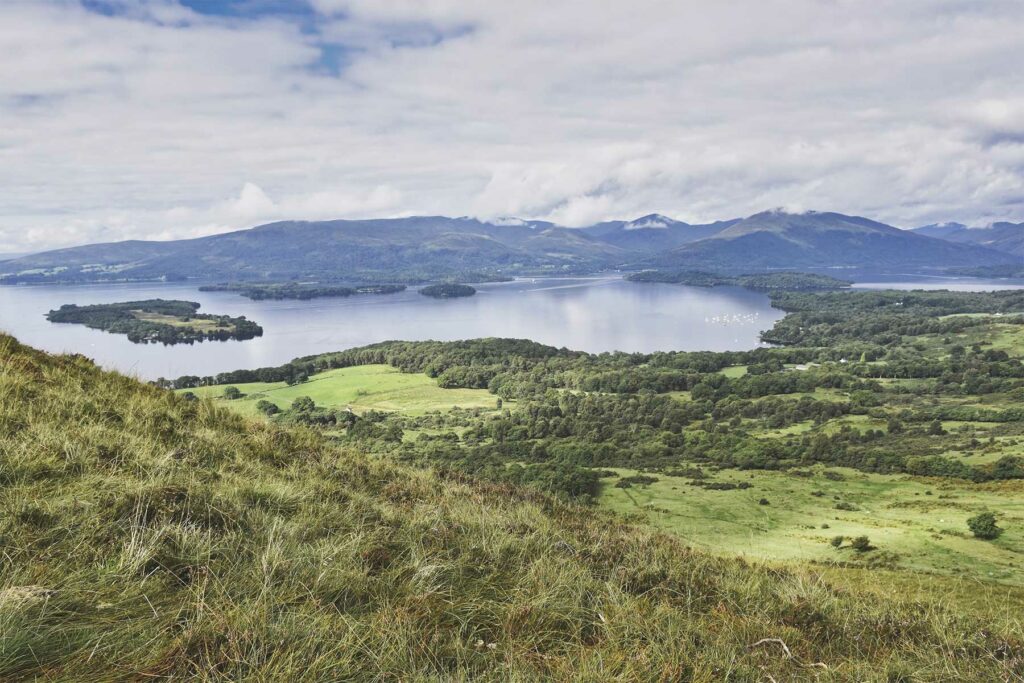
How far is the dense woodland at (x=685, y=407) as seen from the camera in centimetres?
6569

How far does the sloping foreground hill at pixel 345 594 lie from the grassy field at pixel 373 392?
78.4 meters

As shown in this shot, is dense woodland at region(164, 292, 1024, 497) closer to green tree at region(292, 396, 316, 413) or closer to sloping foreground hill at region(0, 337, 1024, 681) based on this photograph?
green tree at region(292, 396, 316, 413)

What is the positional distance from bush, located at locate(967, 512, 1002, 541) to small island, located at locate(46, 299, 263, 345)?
141 metres

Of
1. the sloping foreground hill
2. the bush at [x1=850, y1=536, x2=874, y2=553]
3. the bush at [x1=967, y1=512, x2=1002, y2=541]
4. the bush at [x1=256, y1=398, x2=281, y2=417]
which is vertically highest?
the sloping foreground hill

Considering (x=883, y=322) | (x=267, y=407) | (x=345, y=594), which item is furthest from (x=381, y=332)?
(x=345, y=594)

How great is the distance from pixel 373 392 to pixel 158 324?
77684 millimetres

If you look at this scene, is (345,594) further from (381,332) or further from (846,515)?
(381,332)

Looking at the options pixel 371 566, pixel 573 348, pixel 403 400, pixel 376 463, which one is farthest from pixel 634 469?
pixel 573 348

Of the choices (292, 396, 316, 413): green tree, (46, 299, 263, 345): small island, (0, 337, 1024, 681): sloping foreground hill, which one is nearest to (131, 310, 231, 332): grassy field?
(46, 299, 263, 345): small island

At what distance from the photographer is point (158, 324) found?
138 m

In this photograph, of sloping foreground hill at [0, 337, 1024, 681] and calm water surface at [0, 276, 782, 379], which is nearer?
sloping foreground hill at [0, 337, 1024, 681]

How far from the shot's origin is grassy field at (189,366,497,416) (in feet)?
284

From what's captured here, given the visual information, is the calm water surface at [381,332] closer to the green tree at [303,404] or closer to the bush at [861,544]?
the green tree at [303,404]

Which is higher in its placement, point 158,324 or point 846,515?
point 158,324
